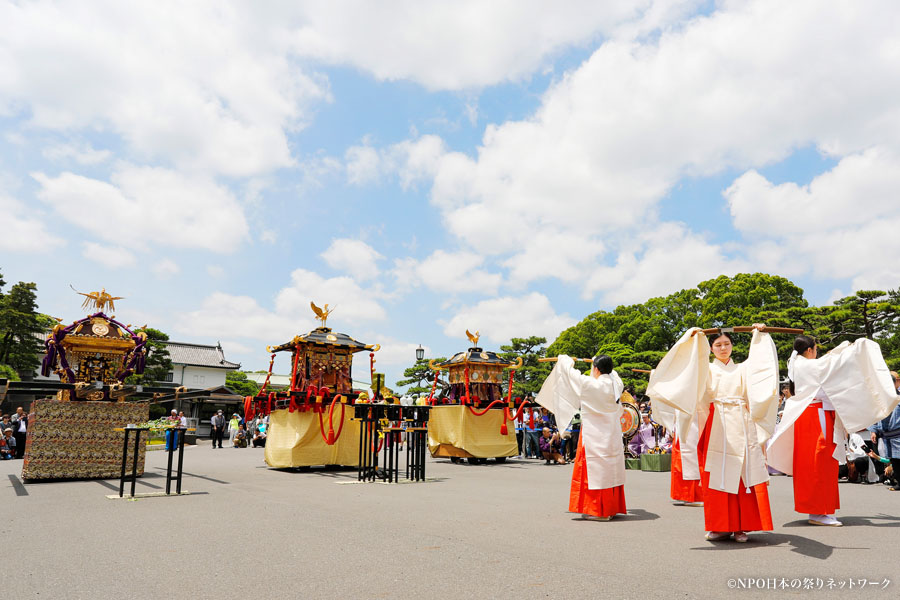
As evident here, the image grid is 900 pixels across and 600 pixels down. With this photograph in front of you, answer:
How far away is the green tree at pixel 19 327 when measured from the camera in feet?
88.3

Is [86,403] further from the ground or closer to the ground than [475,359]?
closer to the ground

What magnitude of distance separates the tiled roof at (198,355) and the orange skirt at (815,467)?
46341mm

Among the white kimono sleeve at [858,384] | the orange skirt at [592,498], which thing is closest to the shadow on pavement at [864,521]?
the white kimono sleeve at [858,384]

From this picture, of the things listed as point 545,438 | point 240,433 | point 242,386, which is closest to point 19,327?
point 240,433

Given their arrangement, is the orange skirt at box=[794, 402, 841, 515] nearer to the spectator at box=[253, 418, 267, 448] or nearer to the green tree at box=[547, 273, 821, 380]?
the green tree at box=[547, 273, 821, 380]

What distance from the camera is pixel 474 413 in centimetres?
1555

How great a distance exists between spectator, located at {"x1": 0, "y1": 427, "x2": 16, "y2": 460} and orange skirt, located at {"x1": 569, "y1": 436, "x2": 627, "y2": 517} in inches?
674

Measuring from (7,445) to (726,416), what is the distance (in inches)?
748

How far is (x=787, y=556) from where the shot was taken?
4.35 metres

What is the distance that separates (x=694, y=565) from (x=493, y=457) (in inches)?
468

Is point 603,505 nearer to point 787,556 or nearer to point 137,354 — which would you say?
point 787,556

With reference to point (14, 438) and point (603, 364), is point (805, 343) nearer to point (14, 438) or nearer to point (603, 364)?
point (603, 364)

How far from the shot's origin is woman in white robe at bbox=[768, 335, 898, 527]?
18.3 feet

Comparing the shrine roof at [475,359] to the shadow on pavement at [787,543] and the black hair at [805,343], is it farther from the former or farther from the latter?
the shadow on pavement at [787,543]
